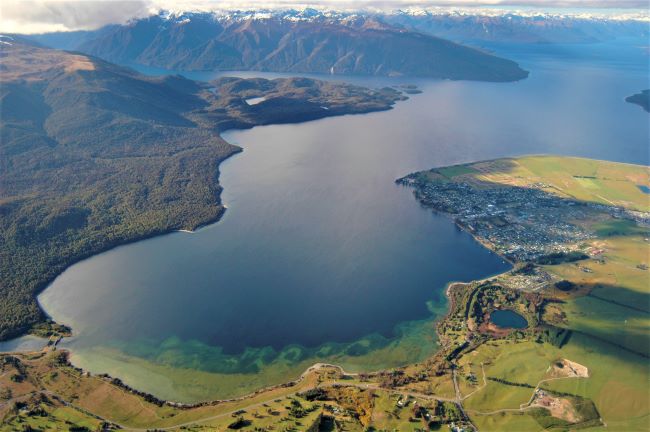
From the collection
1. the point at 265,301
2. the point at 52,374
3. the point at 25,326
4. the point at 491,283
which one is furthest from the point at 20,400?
the point at 491,283

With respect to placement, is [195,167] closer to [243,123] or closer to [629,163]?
[243,123]

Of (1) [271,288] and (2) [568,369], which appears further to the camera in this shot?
(1) [271,288]

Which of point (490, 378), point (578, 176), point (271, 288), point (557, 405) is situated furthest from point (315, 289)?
point (578, 176)

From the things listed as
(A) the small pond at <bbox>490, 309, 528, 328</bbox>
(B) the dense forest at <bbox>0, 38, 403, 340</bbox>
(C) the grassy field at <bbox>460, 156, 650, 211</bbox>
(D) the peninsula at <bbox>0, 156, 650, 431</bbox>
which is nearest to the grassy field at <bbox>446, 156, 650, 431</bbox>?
(D) the peninsula at <bbox>0, 156, 650, 431</bbox>

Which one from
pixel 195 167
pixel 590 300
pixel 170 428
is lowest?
pixel 170 428

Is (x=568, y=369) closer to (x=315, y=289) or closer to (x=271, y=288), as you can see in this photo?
(x=315, y=289)

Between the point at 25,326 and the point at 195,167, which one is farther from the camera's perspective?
the point at 195,167

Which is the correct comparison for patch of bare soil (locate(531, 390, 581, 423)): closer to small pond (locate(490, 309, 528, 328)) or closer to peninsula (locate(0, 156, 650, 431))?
peninsula (locate(0, 156, 650, 431))
